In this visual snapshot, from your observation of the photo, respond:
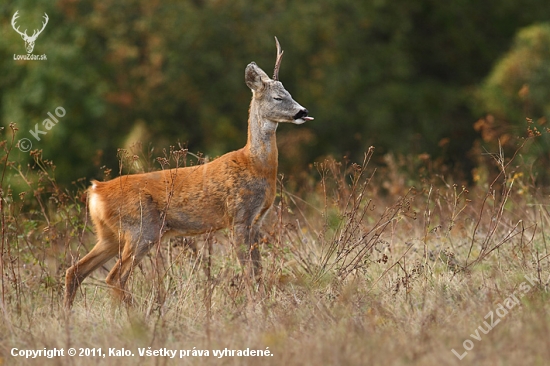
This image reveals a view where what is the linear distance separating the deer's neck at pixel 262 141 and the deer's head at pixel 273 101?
5cm

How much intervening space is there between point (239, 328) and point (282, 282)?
45.3 inches

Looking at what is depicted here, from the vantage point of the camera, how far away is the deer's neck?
8227mm

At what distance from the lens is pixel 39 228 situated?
8.62m

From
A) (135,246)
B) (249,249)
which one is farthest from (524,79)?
(135,246)

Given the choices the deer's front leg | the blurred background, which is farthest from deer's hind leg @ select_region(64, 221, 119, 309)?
the blurred background

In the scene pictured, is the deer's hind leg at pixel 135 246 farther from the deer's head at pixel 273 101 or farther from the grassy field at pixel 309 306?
the deer's head at pixel 273 101

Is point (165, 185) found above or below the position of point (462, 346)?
above

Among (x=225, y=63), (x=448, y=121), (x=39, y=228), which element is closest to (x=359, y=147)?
(x=448, y=121)

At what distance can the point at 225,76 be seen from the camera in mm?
24062

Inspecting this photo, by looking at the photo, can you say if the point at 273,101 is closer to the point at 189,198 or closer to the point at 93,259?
the point at 189,198

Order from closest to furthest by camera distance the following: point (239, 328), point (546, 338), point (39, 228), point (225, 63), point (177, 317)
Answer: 1. point (546, 338)
2. point (239, 328)
3. point (177, 317)
4. point (39, 228)
5. point (225, 63)

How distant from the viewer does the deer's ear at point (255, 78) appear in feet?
28.1

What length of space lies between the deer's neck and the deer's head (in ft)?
0.18

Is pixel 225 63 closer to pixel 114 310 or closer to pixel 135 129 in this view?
pixel 135 129
